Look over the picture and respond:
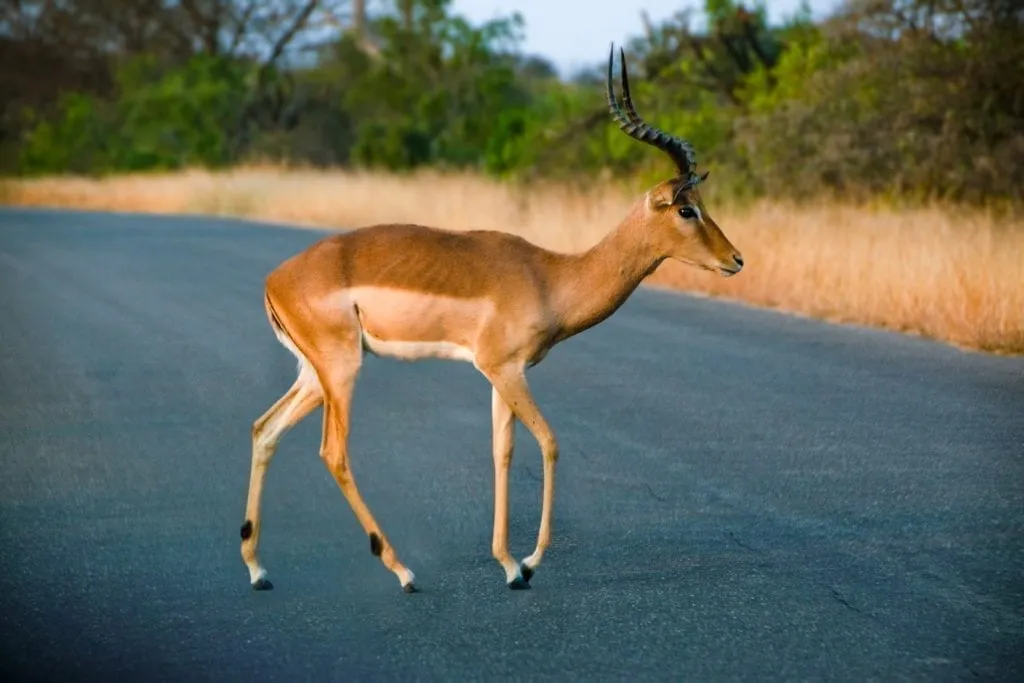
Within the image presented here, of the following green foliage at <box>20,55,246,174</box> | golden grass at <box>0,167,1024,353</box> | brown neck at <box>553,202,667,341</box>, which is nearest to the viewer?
brown neck at <box>553,202,667,341</box>

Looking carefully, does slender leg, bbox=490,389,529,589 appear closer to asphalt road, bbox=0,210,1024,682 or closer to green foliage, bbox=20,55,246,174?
asphalt road, bbox=0,210,1024,682

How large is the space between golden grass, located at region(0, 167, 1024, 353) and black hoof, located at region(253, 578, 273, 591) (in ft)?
26.7

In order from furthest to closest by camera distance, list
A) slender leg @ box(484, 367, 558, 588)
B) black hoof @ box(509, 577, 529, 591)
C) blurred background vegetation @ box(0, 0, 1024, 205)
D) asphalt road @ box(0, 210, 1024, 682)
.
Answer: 1. blurred background vegetation @ box(0, 0, 1024, 205)
2. slender leg @ box(484, 367, 558, 588)
3. black hoof @ box(509, 577, 529, 591)
4. asphalt road @ box(0, 210, 1024, 682)

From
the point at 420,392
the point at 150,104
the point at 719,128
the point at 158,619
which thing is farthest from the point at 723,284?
the point at 150,104

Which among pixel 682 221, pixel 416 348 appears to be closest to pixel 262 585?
pixel 416 348

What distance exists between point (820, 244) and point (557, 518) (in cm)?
1161

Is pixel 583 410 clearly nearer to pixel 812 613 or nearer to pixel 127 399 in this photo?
pixel 127 399

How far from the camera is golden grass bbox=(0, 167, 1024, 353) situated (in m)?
→ 14.8

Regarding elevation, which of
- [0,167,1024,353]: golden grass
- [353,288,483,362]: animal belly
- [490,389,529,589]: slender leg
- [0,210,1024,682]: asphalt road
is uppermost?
[353,288,483,362]: animal belly

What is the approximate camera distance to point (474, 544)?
7234mm

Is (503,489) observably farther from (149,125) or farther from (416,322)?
(149,125)

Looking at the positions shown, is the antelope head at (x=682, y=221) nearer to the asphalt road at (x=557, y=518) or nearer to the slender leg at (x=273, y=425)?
the asphalt road at (x=557, y=518)

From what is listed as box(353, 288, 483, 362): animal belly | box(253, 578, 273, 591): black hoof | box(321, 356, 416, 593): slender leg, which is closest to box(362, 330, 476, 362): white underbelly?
box(353, 288, 483, 362): animal belly

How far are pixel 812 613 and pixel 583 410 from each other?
470cm
